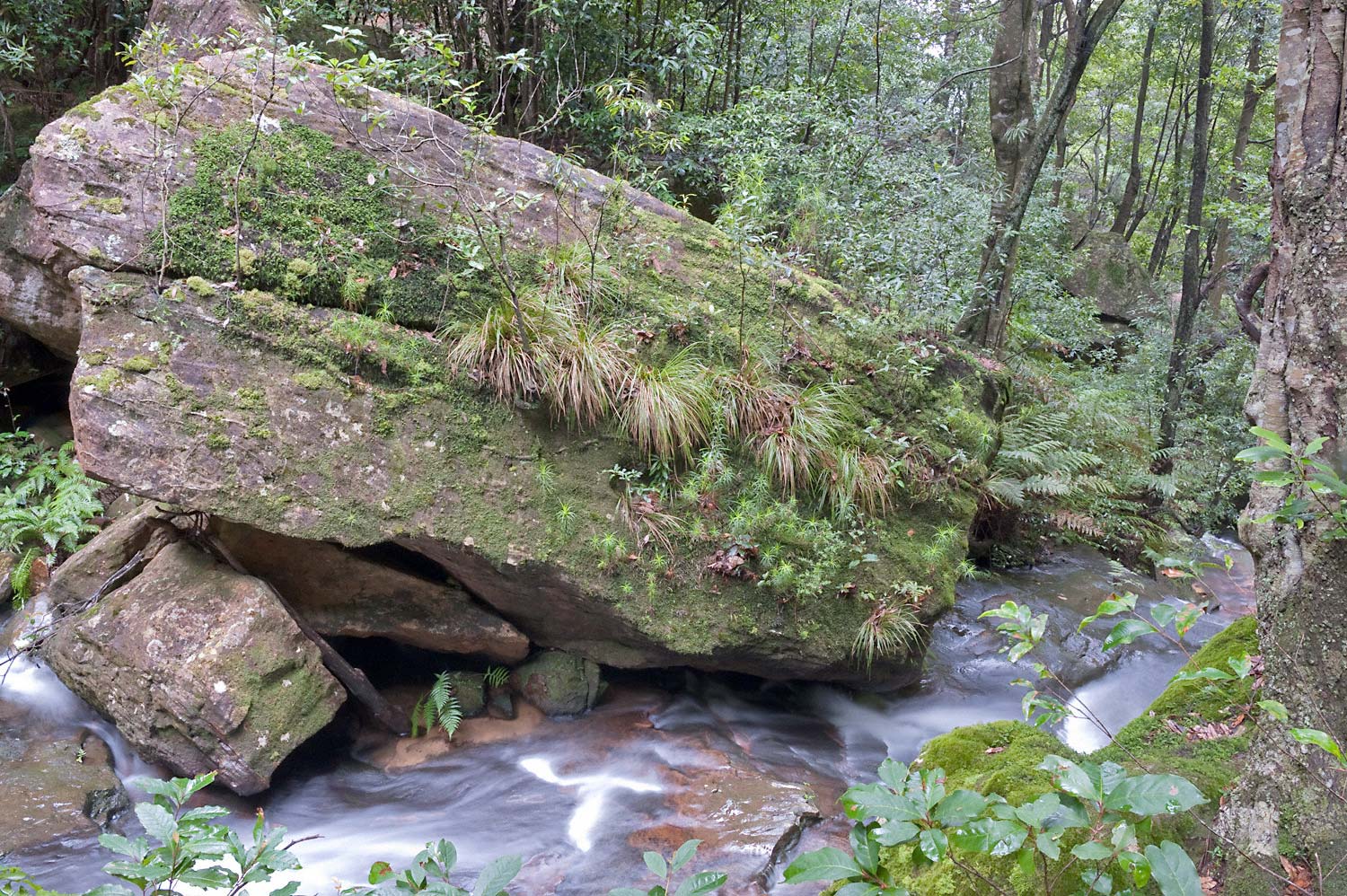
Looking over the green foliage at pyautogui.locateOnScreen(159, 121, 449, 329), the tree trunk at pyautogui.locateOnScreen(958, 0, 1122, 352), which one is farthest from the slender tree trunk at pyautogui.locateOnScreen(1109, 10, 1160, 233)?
the green foliage at pyautogui.locateOnScreen(159, 121, 449, 329)

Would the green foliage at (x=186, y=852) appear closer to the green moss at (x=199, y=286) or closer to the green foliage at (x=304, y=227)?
the green moss at (x=199, y=286)

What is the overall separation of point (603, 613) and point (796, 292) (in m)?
3.18

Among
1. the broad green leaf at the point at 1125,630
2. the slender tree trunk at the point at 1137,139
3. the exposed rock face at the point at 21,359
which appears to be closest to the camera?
the broad green leaf at the point at 1125,630

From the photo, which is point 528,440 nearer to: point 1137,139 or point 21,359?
point 21,359

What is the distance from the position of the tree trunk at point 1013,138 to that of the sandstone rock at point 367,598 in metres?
6.18

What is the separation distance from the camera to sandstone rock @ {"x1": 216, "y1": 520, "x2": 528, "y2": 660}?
529 centimetres

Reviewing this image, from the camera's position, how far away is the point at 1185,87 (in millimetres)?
18859

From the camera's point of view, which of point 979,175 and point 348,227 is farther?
point 979,175

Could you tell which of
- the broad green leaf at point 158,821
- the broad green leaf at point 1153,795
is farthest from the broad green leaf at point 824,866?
the broad green leaf at point 158,821

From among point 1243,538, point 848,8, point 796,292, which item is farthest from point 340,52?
point 1243,538

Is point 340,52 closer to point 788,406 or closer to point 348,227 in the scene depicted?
point 348,227

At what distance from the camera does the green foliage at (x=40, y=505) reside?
6.60 meters

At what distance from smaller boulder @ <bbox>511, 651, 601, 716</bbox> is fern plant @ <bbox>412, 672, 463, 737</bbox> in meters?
0.46

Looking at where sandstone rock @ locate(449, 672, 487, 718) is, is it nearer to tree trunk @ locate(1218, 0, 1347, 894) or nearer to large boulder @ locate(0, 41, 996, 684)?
large boulder @ locate(0, 41, 996, 684)
